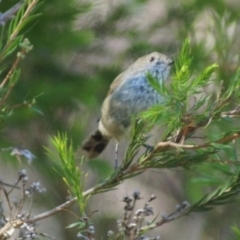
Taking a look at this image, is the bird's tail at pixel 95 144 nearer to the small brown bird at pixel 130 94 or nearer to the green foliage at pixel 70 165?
the small brown bird at pixel 130 94

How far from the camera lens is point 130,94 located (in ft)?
7.81

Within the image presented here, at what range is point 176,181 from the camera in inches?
149

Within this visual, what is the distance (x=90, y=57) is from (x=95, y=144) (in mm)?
358

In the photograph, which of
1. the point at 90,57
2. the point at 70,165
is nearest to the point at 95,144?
the point at 90,57

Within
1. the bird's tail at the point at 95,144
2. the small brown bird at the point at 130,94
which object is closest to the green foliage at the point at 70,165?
the small brown bird at the point at 130,94

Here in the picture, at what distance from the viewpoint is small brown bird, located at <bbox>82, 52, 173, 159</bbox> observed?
231 centimetres

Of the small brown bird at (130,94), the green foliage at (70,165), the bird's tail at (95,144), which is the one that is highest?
the small brown bird at (130,94)

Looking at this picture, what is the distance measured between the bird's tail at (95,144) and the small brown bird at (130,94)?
0.08 meters

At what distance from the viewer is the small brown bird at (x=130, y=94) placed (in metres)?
2.31

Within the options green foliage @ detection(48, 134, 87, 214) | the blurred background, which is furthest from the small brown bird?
green foliage @ detection(48, 134, 87, 214)

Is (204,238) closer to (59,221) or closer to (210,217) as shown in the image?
(210,217)

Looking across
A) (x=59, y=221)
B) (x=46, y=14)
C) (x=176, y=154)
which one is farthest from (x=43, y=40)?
(x=59, y=221)

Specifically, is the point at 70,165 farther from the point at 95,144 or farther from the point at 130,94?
the point at 95,144

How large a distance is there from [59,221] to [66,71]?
1.23 meters
